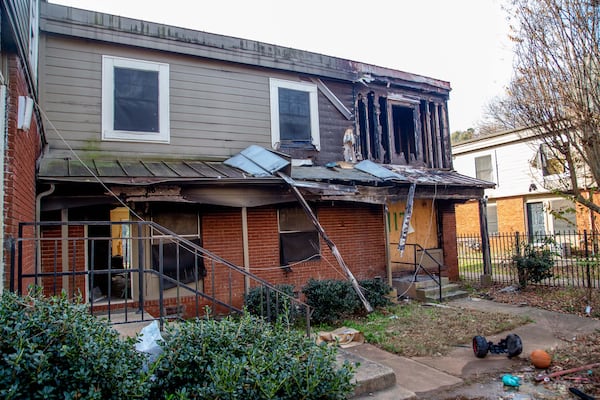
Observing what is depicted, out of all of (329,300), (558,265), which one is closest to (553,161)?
(329,300)

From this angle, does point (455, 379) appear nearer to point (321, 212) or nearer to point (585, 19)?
point (321, 212)

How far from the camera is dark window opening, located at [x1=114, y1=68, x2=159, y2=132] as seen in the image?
8180 millimetres

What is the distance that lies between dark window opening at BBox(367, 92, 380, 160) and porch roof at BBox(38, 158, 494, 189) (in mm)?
1321

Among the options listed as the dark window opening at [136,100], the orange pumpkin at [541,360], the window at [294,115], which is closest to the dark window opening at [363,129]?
the window at [294,115]

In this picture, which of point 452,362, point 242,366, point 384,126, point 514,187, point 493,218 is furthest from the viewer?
point 493,218

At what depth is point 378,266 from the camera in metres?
11.0

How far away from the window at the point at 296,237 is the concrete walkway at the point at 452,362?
3358 millimetres

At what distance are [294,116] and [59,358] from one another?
8.24 metres

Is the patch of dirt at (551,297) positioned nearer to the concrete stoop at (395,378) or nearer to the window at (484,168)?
the concrete stoop at (395,378)

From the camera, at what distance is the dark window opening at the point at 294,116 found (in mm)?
10023

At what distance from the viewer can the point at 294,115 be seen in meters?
10.2

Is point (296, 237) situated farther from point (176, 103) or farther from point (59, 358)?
point (59, 358)

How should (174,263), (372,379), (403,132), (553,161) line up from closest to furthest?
1. (372,379)
2. (174,263)
3. (553,161)
4. (403,132)

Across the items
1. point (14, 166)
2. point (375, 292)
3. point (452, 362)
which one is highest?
point (14, 166)
